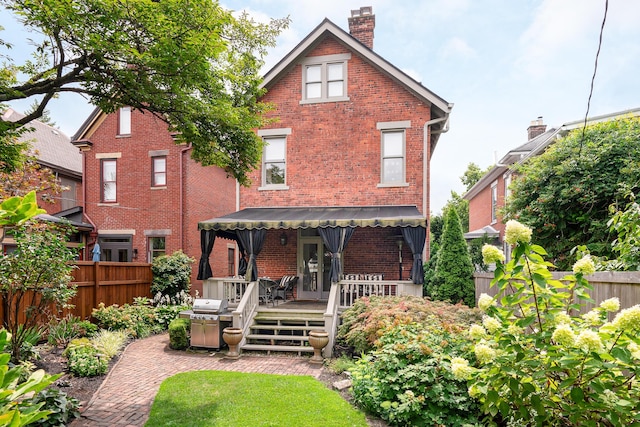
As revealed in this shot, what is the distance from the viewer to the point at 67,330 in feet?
27.7

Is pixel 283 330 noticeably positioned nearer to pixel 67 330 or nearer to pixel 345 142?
pixel 67 330

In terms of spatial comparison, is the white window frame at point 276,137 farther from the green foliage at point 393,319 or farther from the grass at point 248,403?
the grass at point 248,403

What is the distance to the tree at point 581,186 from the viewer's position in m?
8.00

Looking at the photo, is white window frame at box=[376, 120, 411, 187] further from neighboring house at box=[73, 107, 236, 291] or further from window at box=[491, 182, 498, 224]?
window at box=[491, 182, 498, 224]

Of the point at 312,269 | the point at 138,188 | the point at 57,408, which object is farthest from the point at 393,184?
the point at 138,188

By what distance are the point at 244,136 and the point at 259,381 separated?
16.8ft

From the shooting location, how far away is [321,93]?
43.0ft

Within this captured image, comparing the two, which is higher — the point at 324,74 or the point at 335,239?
the point at 324,74

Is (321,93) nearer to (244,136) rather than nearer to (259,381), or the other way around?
(244,136)

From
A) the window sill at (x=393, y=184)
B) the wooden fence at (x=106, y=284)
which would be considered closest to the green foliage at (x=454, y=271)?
the window sill at (x=393, y=184)

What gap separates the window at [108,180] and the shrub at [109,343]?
31.8 ft

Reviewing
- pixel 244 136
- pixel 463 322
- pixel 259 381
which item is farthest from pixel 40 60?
pixel 463 322

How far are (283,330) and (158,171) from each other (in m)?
10.3

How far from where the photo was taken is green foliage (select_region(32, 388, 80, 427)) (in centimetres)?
465
